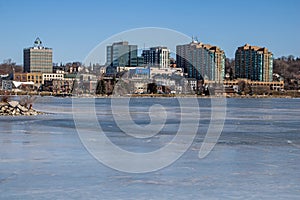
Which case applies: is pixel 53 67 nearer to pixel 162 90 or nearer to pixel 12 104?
pixel 162 90

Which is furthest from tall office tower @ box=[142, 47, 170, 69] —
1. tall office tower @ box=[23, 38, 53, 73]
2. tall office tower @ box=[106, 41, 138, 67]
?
tall office tower @ box=[23, 38, 53, 73]

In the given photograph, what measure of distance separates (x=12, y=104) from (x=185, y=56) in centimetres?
7452

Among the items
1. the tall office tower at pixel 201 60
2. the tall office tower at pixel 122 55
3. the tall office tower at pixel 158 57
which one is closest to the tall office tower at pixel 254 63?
the tall office tower at pixel 201 60

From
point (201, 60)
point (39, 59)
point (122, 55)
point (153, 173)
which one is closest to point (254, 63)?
point (201, 60)

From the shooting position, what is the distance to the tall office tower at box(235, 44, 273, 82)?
121375mm

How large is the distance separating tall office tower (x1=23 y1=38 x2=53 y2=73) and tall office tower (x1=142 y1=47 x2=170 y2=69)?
29360 mm

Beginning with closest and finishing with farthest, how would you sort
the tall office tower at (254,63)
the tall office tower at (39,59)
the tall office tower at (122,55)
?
the tall office tower at (122,55)
the tall office tower at (254,63)
the tall office tower at (39,59)

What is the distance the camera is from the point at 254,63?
124 meters

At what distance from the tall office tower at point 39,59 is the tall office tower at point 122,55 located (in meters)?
24.4

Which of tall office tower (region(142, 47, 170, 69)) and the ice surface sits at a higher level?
tall office tower (region(142, 47, 170, 69))

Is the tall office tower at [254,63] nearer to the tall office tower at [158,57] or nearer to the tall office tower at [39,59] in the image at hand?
the tall office tower at [158,57]

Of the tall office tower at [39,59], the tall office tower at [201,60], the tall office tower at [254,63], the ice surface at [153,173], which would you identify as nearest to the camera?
the ice surface at [153,173]

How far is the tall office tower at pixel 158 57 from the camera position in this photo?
366ft

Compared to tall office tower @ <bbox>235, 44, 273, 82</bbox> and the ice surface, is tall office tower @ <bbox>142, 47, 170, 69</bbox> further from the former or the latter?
the ice surface
